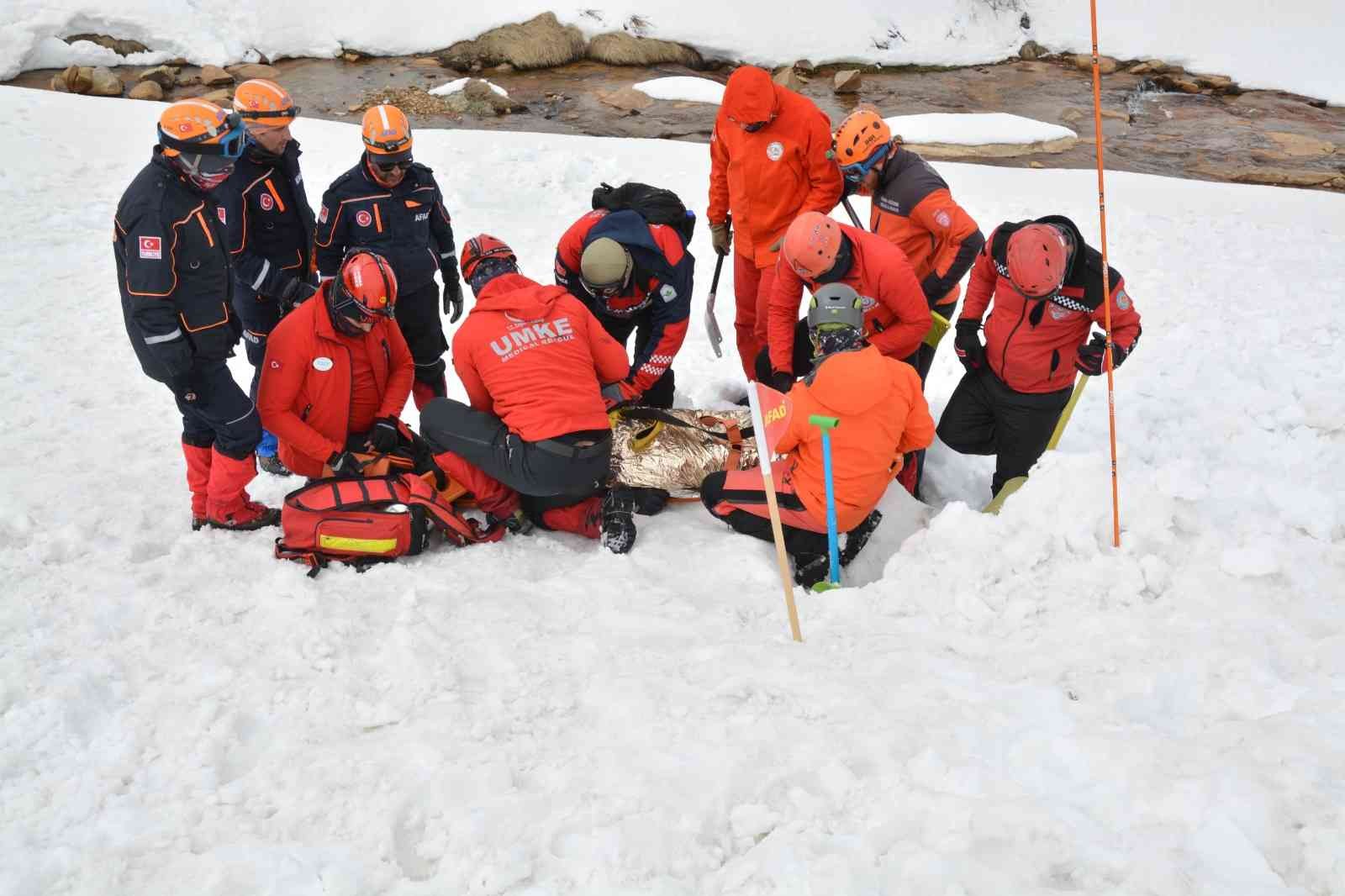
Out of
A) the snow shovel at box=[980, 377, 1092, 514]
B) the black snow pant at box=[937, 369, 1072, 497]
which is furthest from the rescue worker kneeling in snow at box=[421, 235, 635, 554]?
the black snow pant at box=[937, 369, 1072, 497]

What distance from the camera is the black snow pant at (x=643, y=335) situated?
4707mm

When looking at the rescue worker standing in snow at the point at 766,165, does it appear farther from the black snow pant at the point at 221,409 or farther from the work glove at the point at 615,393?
the black snow pant at the point at 221,409

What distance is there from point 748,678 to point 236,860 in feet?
4.74

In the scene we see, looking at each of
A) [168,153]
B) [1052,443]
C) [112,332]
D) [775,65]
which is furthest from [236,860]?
[775,65]

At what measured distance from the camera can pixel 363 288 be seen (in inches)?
146

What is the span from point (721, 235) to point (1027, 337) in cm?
201

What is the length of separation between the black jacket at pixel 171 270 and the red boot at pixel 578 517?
157 cm

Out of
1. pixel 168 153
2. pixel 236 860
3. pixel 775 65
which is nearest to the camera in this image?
pixel 236 860

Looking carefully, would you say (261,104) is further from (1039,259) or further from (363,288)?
(1039,259)

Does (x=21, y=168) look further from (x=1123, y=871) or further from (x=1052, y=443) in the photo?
(x=1123, y=871)

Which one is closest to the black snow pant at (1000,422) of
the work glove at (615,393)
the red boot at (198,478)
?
the work glove at (615,393)

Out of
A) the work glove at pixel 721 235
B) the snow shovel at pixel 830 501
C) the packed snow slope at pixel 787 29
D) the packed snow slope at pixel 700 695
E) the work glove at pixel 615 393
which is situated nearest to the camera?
the packed snow slope at pixel 700 695

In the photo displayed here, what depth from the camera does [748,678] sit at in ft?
8.85

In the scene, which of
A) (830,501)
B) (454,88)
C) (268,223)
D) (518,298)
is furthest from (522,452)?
(454,88)
